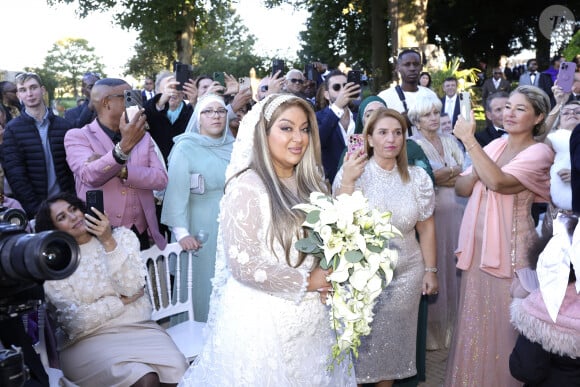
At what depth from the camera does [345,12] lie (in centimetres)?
2534

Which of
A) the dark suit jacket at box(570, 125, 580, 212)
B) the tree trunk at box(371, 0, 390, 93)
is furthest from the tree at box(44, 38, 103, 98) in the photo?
the dark suit jacket at box(570, 125, 580, 212)

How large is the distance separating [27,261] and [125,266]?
1.99 meters

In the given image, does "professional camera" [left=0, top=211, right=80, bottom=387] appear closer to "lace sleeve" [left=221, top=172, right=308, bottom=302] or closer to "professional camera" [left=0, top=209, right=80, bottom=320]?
"professional camera" [left=0, top=209, right=80, bottom=320]

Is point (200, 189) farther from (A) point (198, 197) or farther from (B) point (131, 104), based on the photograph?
(B) point (131, 104)

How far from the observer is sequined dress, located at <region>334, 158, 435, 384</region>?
170 inches

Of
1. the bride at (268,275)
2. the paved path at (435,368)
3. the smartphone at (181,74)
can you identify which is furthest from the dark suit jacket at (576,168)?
the smartphone at (181,74)

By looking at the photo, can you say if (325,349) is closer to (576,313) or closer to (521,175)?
(576,313)

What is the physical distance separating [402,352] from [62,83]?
8416cm

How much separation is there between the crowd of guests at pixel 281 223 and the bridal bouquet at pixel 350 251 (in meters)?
0.16

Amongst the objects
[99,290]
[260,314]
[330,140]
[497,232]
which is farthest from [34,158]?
[497,232]

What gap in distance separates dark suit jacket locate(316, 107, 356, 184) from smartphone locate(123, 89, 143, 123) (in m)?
1.85

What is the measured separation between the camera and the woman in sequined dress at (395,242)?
14.1 feet

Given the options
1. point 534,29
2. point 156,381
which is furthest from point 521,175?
point 534,29

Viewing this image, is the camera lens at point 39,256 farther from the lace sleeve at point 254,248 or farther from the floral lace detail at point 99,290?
the floral lace detail at point 99,290
